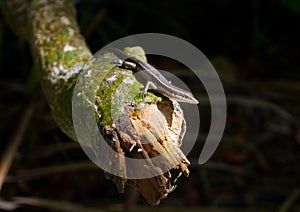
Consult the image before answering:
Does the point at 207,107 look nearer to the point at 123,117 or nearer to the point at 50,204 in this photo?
the point at 50,204

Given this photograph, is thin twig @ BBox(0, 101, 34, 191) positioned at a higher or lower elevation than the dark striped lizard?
lower

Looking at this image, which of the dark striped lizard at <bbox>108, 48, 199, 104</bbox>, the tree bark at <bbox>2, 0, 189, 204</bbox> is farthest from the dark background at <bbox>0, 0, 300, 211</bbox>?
the dark striped lizard at <bbox>108, 48, 199, 104</bbox>

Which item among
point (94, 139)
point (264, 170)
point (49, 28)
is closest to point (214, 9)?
point (264, 170)

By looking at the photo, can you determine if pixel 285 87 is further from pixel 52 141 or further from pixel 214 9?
pixel 52 141

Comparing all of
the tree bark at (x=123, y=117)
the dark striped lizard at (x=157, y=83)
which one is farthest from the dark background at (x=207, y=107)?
the dark striped lizard at (x=157, y=83)

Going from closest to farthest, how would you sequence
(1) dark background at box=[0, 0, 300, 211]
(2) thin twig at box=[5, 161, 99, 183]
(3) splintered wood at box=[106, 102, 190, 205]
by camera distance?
(3) splintered wood at box=[106, 102, 190, 205], (2) thin twig at box=[5, 161, 99, 183], (1) dark background at box=[0, 0, 300, 211]

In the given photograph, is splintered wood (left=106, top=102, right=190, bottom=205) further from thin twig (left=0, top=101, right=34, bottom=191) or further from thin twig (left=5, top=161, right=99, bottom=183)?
thin twig (left=5, top=161, right=99, bottom=183)

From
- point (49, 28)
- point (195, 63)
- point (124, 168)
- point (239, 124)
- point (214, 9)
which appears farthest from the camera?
point (214, 9)
